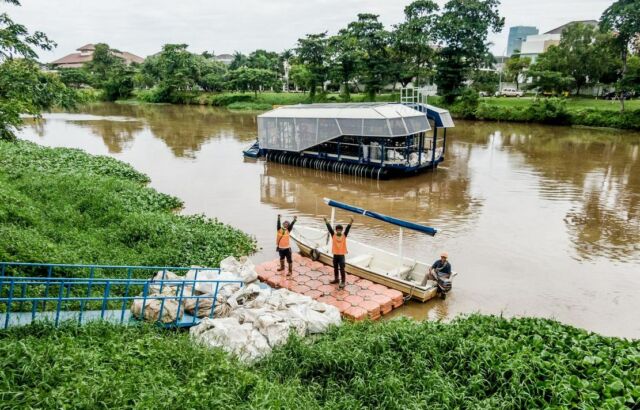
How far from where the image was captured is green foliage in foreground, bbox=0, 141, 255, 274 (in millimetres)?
9469

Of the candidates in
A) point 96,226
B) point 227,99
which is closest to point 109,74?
point 227,99

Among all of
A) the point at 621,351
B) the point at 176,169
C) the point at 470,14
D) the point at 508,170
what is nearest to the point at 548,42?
the point at 470,14

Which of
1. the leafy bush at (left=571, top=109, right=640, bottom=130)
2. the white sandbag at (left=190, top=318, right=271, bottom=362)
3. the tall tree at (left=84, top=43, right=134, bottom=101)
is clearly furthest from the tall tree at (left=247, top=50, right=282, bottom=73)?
the white sandbag at (left=190, top=318, right=271, bottom=362)

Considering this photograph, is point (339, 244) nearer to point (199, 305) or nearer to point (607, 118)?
point (199, 305)

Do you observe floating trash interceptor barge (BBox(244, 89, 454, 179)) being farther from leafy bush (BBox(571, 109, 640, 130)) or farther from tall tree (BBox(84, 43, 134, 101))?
tall tree (BBox(84, 43, 134, 101))

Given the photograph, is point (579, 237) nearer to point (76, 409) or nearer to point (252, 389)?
point (252, 389)

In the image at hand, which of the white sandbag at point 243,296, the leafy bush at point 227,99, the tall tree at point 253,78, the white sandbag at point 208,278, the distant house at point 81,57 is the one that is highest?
the distant house at point 81,57

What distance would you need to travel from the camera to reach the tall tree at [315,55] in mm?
52469

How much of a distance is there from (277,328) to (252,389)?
1.78 m

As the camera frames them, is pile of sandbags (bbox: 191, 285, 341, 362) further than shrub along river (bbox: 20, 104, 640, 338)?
No

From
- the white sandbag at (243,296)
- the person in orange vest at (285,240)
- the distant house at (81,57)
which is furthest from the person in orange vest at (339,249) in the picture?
the distant house at (81,57)

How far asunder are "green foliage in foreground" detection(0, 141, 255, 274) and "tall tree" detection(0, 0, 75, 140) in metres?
2.31

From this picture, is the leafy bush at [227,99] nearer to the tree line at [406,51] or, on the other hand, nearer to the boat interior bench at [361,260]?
the tree line at [406,51]

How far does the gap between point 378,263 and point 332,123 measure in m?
12.3
